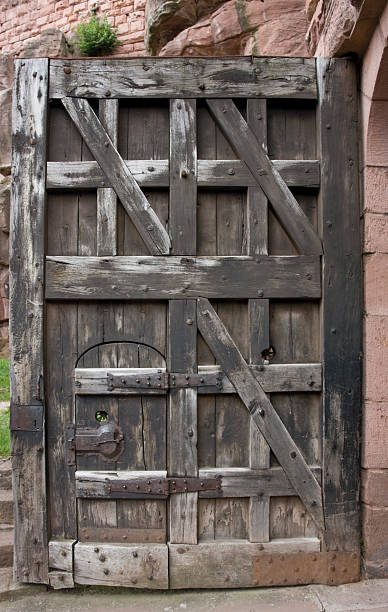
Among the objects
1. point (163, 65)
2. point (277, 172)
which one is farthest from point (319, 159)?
point (163, 65)

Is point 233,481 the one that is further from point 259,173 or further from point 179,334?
point 259,173

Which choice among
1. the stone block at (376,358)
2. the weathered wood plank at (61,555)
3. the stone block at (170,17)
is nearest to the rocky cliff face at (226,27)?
the stone block at (170,17)

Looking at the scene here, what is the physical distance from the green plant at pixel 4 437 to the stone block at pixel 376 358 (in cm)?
297

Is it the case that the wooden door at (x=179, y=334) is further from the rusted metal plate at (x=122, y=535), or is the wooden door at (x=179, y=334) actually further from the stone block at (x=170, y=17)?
the stone block at (x=170, y=17)

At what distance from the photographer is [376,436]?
2668 millimetres

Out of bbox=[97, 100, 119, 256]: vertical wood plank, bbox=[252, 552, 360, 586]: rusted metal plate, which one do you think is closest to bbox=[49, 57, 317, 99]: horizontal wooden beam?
bbox=[97, 100, 119, 256]: vertical wood plank

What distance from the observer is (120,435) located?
274cm

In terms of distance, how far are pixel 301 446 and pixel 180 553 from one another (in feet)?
3.18

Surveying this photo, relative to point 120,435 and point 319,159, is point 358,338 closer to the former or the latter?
point 319,159

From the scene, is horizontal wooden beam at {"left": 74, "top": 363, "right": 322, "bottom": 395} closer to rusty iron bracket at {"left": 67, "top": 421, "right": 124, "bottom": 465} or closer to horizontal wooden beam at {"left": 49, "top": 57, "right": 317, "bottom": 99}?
rusty iron bracket at {"left": 67, "top": 421, "right": 124, "bottom": 465}

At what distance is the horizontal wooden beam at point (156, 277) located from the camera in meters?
2.68

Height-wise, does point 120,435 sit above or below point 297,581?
above

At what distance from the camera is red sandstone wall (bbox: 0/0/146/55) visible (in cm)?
1127

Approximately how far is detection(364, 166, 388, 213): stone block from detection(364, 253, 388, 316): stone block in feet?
0.95
